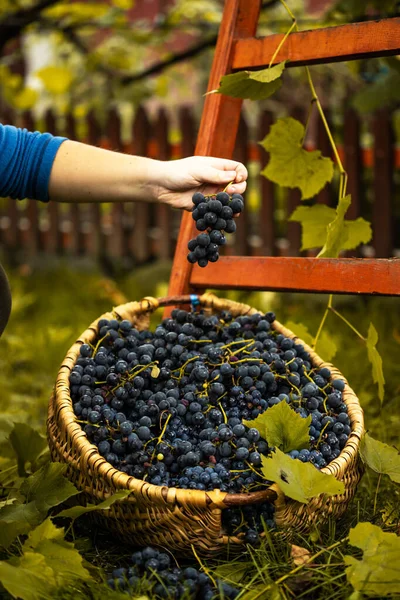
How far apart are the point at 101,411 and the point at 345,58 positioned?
101 centimetres

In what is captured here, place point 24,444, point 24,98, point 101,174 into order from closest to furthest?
point 101,174 < point 24,444 < point 24,98

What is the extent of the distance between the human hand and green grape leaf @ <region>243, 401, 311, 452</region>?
1.70ft

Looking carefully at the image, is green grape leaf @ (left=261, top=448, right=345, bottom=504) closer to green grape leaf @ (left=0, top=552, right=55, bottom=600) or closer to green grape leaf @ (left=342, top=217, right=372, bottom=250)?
green grape leaf @ (left=0, top=552, right=55, bottom=600)

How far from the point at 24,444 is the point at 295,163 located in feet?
3.56

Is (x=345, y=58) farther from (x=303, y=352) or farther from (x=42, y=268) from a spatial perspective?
(x=42, y=268)

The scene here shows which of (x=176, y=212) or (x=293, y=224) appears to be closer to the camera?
(x=293, y=224)

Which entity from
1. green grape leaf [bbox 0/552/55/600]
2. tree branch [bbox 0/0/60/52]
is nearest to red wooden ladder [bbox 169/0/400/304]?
green grape leaf [bbox 0/552/55/600]

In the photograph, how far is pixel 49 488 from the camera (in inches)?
56.7

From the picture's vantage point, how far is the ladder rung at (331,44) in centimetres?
151

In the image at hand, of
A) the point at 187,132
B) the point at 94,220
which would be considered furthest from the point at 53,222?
the point at 187,132

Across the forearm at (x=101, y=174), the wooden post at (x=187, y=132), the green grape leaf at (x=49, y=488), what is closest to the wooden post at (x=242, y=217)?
the wooden post at (x=187, y=132)

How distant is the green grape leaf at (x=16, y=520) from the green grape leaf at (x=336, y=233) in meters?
0.92

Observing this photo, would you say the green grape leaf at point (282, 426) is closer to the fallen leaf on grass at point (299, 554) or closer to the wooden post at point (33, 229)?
the fallen leaf on grass at point (299, 554)

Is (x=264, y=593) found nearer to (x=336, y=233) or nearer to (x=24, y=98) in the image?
(x=336, y=233)
